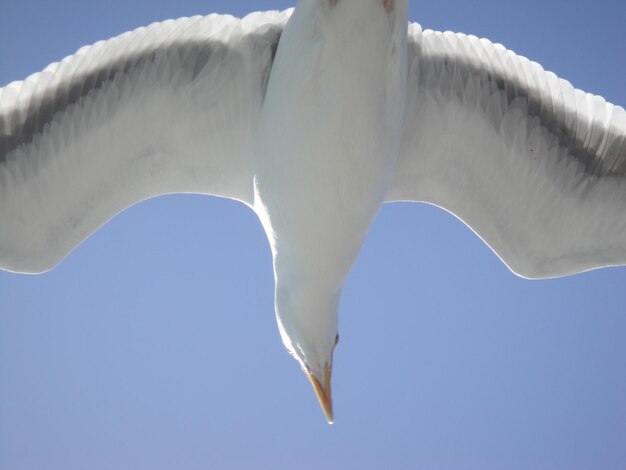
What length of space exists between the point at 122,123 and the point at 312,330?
6.01ft

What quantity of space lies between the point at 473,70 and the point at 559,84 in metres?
0.64

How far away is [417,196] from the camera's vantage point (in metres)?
5.83

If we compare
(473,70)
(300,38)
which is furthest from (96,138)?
(473,70)

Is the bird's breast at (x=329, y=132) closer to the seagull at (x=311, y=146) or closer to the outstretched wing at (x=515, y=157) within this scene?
the seagull at (x=311, y=146)

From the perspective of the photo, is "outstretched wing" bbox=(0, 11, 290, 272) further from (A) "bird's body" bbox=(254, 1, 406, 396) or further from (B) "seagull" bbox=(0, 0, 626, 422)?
(A) "bird's body" bbox=(254, 1, 406, 396)

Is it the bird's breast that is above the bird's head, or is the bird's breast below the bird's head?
above

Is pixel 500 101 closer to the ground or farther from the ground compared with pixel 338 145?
farther from the ground

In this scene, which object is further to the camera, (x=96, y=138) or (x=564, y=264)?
(x=564, y=264)

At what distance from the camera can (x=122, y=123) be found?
538 cm

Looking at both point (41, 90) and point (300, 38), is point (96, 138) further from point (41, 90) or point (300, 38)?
point (300, 38)

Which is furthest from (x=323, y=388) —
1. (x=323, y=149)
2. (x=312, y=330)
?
(x=323, y=149)

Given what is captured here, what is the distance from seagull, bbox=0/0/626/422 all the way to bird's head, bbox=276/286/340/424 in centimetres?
1

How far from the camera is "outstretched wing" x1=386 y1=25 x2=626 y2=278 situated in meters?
5.51

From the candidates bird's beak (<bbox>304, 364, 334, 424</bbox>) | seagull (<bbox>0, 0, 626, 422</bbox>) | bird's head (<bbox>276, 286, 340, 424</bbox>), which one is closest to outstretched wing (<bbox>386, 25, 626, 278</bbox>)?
seagull (<bbox>0, 0, 626, 422</bbox>)
